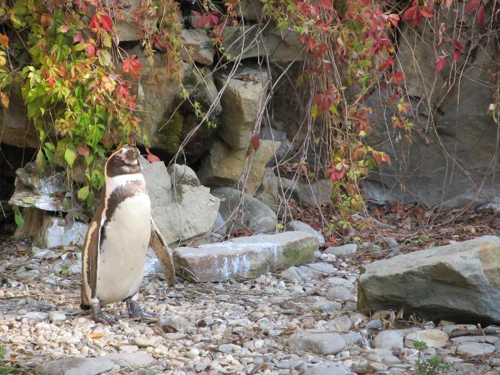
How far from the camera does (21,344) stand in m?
3.70

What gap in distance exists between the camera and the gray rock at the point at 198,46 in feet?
20.9

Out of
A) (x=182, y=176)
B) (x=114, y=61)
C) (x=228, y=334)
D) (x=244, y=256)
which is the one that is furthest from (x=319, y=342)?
(x=114, y=61)

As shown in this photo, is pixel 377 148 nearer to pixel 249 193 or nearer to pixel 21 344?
pixel 249 193

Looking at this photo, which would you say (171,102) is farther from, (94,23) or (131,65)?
(94,23)

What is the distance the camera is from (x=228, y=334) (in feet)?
12.9

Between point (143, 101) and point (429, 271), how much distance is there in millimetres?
3216

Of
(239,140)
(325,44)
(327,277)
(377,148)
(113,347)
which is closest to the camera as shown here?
(113,347)

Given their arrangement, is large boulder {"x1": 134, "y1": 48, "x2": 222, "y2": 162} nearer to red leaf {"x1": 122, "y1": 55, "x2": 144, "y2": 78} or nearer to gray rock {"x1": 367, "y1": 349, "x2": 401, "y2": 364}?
red leaf {"x1": 122, "y1": 55, "x2": 144, "y2": 78}

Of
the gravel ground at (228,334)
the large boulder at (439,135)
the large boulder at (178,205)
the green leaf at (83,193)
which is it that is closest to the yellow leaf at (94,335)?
the gravel ground at (228,334)

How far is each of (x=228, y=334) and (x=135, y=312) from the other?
639 mm

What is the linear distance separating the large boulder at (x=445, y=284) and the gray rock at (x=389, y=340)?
0.26 meters

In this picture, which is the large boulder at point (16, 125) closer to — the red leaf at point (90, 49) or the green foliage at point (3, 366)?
the red leaf at point (90, 49)

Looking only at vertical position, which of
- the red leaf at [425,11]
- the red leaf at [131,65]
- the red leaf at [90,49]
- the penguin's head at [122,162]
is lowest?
the penguin's head at [122,162]

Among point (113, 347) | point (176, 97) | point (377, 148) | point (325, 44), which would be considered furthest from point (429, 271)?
point (377, 148)
